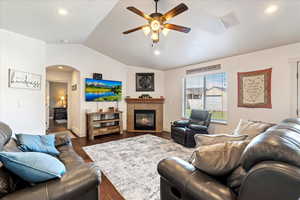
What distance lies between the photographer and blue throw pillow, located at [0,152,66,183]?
986 mm

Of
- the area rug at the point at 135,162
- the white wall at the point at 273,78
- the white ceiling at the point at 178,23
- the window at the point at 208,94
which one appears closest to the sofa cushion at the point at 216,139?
the area rug at the point at 135,162

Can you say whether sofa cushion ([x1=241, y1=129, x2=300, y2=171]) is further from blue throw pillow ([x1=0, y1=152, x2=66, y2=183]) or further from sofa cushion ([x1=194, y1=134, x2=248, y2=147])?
blue throw pillow ([x1=0, y1=152, x2=66, y2=183])

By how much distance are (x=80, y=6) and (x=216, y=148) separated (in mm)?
2843

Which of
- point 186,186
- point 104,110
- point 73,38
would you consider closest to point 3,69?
point 73,38

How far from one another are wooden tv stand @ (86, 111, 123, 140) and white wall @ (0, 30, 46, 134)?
1.23 meters

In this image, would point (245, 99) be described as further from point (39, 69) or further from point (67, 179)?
point (39, 69)

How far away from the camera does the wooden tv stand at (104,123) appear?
4469mm

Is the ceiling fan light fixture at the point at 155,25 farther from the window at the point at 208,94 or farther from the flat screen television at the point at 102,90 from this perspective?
the flat screen television at the point at 102,90

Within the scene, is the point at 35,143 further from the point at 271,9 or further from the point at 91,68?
Answer: the point at 271,9

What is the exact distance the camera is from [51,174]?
106 centimetres

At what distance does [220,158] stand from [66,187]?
1.14m

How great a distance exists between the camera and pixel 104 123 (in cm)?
497

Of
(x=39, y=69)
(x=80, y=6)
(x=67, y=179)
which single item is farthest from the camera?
(x=39, y=69)

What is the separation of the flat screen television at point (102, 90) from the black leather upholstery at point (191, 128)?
2.40m
